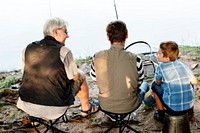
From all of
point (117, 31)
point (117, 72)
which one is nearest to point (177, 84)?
point (117, 72)

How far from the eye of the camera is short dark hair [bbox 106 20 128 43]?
2.12 meters

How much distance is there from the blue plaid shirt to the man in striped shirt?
0.74 ft

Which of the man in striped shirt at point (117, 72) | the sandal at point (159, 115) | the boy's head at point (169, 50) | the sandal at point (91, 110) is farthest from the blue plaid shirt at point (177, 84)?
the sandal at point (91, 110)

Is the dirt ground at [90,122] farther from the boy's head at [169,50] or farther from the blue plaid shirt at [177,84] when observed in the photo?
the boy's head at [169,50]

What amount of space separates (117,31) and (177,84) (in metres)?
0.67

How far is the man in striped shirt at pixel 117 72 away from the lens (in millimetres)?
2100

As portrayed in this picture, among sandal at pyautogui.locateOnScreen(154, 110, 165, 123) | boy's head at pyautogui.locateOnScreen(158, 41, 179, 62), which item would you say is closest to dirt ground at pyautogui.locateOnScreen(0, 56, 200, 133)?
sandal at pyautogui.locateOnScreen(154, 110, 165, 123)

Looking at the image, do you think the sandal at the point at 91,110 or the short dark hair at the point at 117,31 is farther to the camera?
the sandal at the point at 91,110

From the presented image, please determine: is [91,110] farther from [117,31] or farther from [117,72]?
[117,31]

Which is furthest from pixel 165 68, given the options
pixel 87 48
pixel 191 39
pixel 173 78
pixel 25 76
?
pixel 191 39

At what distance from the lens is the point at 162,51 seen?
7.27 feet

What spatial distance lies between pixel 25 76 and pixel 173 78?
1.25 metres

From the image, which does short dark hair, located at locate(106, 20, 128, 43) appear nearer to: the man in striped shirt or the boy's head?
the man in striped shirt

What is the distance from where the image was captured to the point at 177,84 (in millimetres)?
2129
